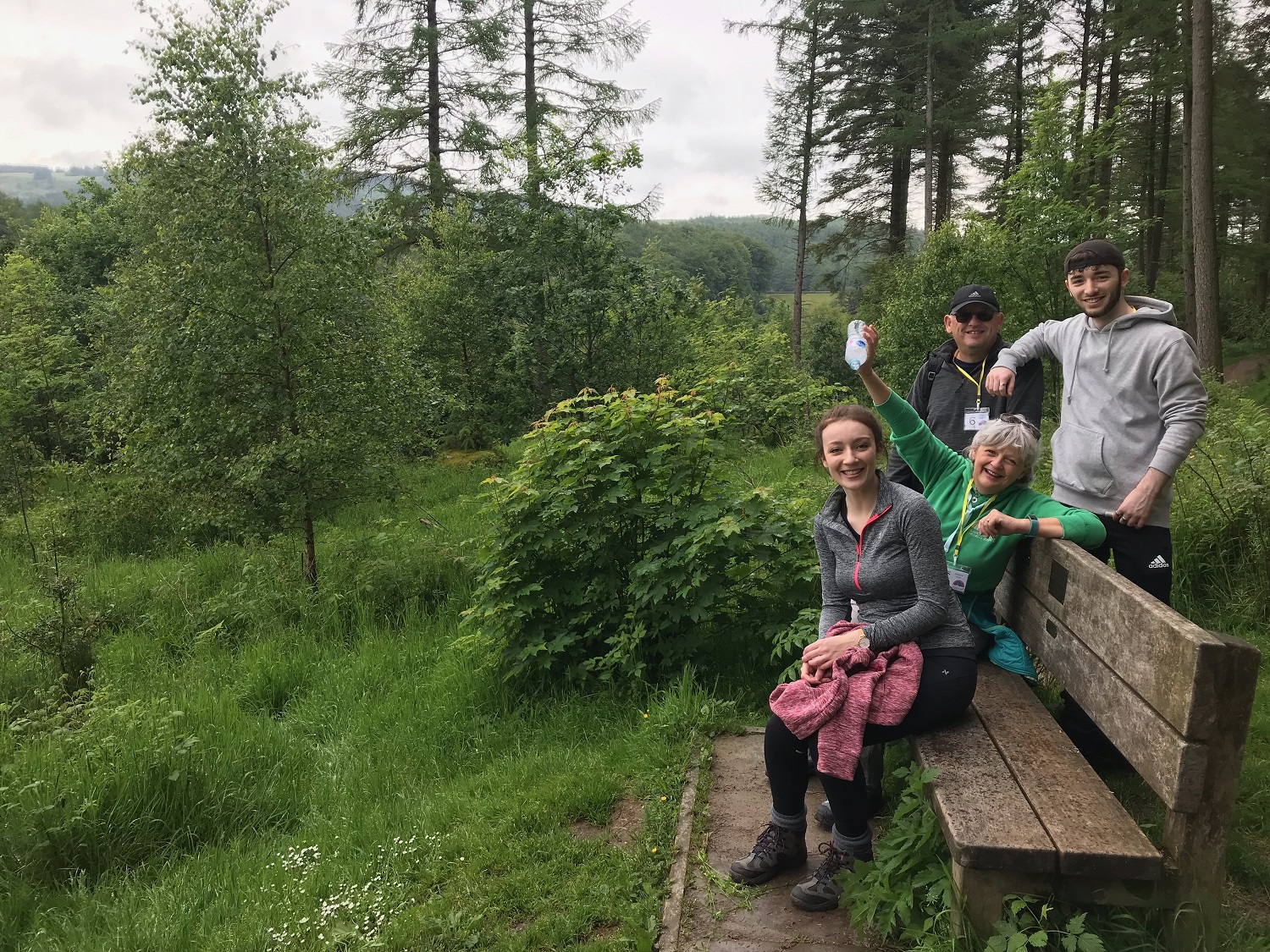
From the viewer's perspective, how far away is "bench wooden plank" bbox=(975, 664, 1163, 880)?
2104 millimetres

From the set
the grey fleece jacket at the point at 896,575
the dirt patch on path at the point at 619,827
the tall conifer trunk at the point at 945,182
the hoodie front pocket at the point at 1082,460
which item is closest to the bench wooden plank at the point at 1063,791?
the grey fleece jacket at the point at 896,575

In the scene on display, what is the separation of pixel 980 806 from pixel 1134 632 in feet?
2.34

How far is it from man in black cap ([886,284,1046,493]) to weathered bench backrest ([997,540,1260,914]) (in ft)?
3.35

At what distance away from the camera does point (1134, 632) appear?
243 cm

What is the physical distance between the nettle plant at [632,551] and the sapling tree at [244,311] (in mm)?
3606

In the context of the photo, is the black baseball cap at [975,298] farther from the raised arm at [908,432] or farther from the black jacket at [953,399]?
the raised arm at [908,432]

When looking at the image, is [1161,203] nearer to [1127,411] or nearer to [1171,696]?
[1127,411]

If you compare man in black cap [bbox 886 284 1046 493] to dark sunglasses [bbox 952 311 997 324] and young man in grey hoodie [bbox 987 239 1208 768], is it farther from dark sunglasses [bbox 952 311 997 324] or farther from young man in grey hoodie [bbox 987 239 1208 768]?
young man in grey hoodie [bbox 987 239 1208 768]

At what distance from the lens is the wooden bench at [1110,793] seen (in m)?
2.09

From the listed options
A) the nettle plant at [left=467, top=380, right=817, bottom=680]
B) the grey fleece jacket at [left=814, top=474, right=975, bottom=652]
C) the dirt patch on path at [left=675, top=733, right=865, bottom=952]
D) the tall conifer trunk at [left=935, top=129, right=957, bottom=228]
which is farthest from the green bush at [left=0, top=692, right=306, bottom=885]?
the tall conifer trunk at [left=935, top=129, right=957, bottom=228]

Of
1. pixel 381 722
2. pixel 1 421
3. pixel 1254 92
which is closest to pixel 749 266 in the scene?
pixel 1254 92

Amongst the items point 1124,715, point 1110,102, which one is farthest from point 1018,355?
point 1110,102

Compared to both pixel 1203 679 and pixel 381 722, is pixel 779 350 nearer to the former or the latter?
pixel 381 722

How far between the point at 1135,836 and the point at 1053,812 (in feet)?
0.66
